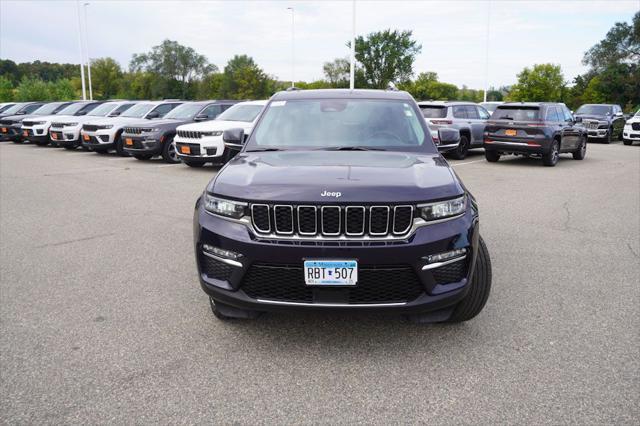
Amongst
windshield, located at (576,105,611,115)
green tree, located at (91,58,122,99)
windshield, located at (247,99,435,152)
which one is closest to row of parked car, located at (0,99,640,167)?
windshield, located at (247,99,435,152)

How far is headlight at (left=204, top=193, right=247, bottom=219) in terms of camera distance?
322 cm

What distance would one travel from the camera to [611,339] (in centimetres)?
360

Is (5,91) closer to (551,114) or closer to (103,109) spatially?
(103,109)

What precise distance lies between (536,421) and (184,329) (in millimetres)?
2329

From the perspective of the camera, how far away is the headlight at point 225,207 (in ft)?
10.6

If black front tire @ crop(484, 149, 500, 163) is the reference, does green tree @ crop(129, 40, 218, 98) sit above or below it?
above

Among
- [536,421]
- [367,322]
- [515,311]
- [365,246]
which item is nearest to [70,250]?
[367,322]

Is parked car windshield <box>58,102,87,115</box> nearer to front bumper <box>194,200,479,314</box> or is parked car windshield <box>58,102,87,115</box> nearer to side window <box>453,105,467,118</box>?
side window <box>453,105,467,118</box>

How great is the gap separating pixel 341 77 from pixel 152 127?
89854 millimetres

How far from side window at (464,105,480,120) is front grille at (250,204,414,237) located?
14851 mm

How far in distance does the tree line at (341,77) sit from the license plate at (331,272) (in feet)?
86.5

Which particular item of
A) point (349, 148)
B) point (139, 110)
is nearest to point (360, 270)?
point (349, 148)

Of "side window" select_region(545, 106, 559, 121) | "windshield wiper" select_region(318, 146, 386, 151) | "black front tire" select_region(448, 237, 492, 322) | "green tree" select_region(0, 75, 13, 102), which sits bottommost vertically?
"black front tire" select_region(448, 237, 492, 322)

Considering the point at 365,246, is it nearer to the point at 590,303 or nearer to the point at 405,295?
the point at 405,295
